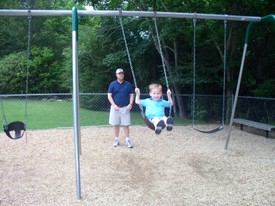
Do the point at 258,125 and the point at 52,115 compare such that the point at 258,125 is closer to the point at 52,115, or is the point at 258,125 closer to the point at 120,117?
the point at 120,117

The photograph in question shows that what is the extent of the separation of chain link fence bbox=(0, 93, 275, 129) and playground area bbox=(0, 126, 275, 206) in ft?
5.47

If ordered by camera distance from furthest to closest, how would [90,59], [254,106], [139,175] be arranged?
1. [90,59]
2. [254,106]
3. [139,175]

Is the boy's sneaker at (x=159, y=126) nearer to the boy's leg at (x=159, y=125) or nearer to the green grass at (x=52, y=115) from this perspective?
the boy's leg at (x=159, y=125)

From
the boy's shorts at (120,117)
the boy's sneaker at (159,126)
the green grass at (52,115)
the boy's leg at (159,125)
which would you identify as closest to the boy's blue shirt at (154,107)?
the boy's leg at (159,125)

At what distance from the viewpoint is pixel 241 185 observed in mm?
4871

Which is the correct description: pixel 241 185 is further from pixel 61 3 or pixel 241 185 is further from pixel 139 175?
pixel 61 3

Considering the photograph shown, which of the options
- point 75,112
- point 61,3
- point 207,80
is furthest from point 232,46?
point 61,3

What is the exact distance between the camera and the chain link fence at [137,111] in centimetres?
995

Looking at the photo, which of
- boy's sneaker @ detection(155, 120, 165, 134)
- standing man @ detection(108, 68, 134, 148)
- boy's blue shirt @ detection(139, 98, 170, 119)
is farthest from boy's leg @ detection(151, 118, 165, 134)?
standing man @ detection(108, 68, 134, 148)

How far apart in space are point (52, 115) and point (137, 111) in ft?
9.55

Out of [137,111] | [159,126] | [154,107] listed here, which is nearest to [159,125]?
[159,126]

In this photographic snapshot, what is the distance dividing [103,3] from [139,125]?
4.07 m

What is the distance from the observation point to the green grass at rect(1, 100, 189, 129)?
1050 centimetres

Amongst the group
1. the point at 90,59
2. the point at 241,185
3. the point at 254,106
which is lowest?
the point at 241,185
